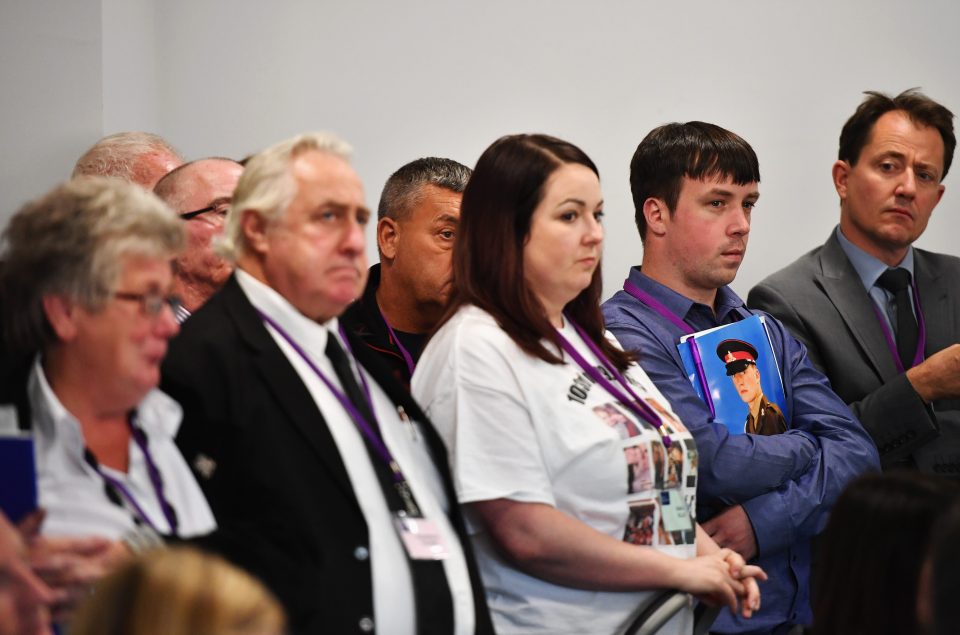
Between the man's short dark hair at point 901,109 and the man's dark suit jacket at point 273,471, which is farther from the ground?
the man's short dark hair at point 901,109

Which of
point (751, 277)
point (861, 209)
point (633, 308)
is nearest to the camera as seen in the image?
point (633, 308)

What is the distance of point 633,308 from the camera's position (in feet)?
11.0

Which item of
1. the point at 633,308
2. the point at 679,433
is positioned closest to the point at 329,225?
the point at 679,433

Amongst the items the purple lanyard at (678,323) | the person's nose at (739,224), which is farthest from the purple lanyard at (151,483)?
the person's nose at (739,224)

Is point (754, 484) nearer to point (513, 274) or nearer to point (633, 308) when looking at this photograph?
point (633, 308)

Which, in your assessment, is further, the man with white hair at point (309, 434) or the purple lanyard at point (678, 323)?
the purple lanyard at point (678, 323)

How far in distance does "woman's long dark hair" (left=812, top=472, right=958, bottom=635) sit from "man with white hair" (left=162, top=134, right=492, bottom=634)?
2.23 ft

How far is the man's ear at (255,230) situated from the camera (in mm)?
2170

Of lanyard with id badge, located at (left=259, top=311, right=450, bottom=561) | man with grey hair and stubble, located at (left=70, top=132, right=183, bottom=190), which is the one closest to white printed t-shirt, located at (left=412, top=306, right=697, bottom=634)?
lanyard with id badge, located at (left=259, top=311, right=450, bottom=561)

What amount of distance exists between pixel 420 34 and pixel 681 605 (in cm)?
252

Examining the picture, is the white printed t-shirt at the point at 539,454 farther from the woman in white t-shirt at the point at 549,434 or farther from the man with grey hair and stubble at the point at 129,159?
the man with grey hair and stubble at the point at 129,159

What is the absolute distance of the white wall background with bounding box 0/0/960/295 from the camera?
377 cm

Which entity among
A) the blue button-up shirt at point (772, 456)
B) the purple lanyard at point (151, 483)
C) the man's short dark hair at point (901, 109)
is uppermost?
the man's short dark hair at point (901, 109)

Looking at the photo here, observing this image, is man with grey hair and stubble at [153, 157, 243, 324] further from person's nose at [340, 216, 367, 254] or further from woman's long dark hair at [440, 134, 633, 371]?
person's nose at [340, 216, 367, 254]
